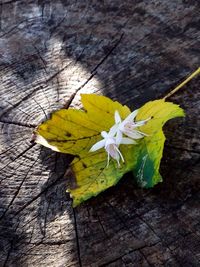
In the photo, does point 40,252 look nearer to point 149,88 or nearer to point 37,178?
point 37,178

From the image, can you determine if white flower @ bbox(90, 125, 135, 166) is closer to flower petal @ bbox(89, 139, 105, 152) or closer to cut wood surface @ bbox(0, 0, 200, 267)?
flower petal @ bbox(89, 139, 105, 152)

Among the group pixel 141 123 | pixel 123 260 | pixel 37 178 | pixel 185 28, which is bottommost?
pixel 123 260

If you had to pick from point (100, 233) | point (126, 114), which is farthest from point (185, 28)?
point (100, 233)

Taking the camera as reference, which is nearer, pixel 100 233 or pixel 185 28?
pixel 100 233

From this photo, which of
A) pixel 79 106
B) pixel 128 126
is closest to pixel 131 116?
pixel 128 126

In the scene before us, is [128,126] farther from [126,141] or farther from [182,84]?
[182,84]

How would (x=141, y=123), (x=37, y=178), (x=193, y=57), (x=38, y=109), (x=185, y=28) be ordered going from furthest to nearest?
(x=185, y=28), (x=193, y=57), (x=38, y=109), (x=37, y=178), (x=141, y=123)
